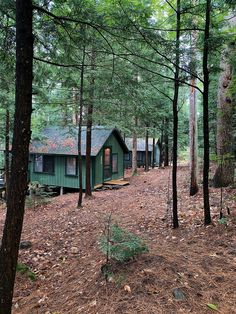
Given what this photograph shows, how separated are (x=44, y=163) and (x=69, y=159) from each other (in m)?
2.37

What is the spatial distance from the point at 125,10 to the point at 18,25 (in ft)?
8.26

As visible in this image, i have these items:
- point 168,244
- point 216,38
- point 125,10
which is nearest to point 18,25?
point 125,10

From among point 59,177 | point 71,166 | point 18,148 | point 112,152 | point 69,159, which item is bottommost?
point 59,177

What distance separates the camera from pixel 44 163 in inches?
722

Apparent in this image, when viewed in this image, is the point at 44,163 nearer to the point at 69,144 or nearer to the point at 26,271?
the point at 69,144

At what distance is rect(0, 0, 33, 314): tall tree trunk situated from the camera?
9.77ft

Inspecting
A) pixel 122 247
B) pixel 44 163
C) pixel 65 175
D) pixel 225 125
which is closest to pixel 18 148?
pixel 122 247

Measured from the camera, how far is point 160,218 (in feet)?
22.6

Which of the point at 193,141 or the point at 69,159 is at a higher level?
the point at 193,141

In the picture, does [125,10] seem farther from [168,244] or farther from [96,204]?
[96,204]

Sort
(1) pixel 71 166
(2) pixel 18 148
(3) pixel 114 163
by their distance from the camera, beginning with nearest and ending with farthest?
(2) pixel 18 148
(1) pixel 71 166
(3) pixel 114 163

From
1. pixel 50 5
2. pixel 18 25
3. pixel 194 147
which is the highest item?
pixel 50 5

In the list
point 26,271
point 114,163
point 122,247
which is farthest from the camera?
point 114,163

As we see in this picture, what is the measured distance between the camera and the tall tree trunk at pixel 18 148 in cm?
298
